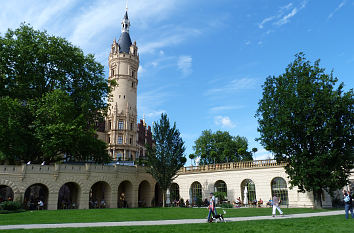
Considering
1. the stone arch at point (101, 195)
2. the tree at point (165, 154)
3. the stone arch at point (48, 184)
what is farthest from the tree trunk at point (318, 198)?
the stone arch at point (48, 184)

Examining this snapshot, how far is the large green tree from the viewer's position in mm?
Result: 32188

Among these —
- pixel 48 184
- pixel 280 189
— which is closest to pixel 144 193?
pixel 48 184

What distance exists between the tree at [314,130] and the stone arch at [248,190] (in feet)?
27.5

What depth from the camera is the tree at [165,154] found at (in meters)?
38.1

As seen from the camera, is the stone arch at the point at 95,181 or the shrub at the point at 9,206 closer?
the shrub at the point at 9,206

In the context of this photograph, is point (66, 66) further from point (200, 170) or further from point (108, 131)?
point (108, 131)

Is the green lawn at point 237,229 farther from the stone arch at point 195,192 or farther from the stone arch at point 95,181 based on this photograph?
the stone arch at point 195,192

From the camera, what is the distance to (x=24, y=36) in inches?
1404

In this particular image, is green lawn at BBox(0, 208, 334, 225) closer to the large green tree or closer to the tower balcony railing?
the large green tree

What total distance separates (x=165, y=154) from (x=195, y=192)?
10.2m

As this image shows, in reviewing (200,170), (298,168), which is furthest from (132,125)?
(298,168)

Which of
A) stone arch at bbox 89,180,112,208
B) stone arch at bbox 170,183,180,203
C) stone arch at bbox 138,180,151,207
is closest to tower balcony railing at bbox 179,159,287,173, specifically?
stone arch at bbox 170,183,180,203

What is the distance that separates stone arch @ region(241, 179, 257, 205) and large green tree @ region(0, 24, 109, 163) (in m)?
20.7

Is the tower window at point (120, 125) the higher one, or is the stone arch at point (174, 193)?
the tower window at point (120, 125)
